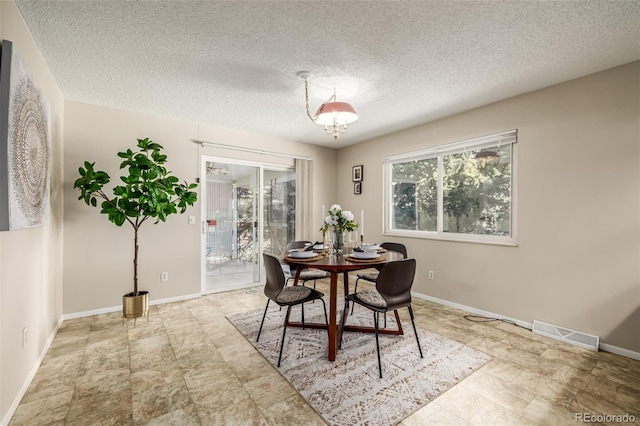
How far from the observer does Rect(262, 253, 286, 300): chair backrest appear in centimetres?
224

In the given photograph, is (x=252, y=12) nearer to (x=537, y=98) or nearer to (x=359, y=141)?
(x=537, y=98)

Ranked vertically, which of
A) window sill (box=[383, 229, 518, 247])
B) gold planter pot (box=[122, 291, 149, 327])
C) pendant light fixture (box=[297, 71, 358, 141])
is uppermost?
pendant light fixture (box=[297, 71, 358, 141])

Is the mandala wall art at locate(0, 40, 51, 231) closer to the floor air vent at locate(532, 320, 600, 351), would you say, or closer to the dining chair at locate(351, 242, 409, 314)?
the dining chair at locate(351, 242, 409, 314)

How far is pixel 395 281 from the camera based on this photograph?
2164 mm

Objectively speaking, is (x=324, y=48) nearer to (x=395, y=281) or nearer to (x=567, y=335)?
(x=395, y=281)

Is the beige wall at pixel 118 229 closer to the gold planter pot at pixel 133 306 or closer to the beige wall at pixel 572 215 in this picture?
the gold planter pot at pixel 133 306

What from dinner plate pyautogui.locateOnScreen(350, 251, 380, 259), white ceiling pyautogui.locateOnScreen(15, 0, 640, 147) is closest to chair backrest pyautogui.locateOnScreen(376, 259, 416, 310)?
dinner plate pyautogui.locateOnScreen(350, 251, 380, 259)

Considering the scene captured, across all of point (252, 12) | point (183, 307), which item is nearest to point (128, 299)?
point (183, 307)

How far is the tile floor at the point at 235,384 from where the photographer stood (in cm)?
166

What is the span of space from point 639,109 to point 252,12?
3120 mm

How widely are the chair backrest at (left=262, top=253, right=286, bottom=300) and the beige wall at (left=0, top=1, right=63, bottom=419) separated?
157cm

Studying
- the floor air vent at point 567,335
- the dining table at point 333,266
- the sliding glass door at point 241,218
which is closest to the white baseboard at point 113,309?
the sliding glass door at point 241,218

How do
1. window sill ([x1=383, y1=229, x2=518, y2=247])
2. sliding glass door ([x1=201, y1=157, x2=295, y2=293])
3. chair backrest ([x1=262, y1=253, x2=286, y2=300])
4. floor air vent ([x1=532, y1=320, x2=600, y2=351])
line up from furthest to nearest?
sliding glass door ([x1=201, y1=157, x2=295, y2=293]) < window sill ([x1=383, y1=229, x2=518, y2=247]) < floor air vent ([x1=532, y1=320, x2=600, y2=351]) < chair backrest ([x1=262, y1=253, x2=286, y2=300])

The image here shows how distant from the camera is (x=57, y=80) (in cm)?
267
